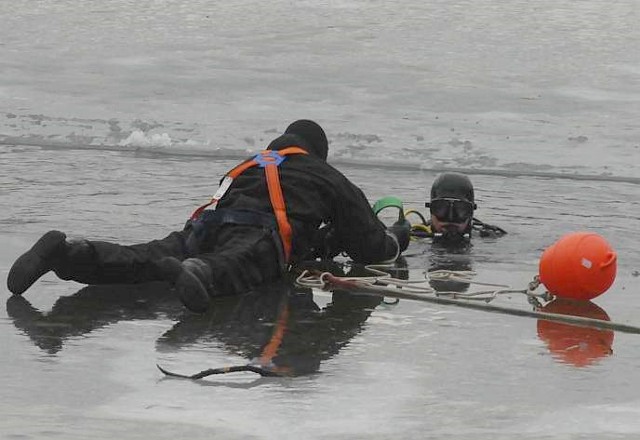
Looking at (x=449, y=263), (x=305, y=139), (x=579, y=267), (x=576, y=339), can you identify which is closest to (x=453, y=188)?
(x=449, y=263)

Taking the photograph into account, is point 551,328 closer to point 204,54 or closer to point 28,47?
point 204,54

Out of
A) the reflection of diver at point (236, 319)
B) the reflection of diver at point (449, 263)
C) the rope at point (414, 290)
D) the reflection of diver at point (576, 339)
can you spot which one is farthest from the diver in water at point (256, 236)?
the reflection of diver at point (576, 339)

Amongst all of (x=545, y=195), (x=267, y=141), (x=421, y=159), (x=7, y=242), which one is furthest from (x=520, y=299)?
(x=267, y=141)

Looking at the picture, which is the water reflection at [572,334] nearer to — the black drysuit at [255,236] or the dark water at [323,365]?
the dark water at [323,365]

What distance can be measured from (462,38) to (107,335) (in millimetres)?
15057

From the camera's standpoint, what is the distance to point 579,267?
759cm

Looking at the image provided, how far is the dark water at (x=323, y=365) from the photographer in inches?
208

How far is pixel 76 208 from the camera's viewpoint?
10445 millimetres

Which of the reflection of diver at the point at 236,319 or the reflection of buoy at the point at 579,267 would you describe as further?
the reflection of buoy at the point at 579,267

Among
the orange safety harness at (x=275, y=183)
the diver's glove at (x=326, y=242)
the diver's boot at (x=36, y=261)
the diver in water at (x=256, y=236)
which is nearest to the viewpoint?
the diver's boot at (x=36, y=261)

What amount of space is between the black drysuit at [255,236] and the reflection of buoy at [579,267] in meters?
1.10

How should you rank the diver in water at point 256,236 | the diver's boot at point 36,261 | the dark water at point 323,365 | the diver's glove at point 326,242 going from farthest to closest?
1. the diver's glove at point 326,242
2. the diver in water at point 256,236
3. the diver's boot at point 36,261
4. the dark water at point 323,365

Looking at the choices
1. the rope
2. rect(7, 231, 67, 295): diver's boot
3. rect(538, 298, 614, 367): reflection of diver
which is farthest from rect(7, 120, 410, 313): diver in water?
rect(538, 298, 614, 367): reflection of diver

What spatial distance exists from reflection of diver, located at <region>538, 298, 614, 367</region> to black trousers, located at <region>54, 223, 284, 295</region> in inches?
58.4
